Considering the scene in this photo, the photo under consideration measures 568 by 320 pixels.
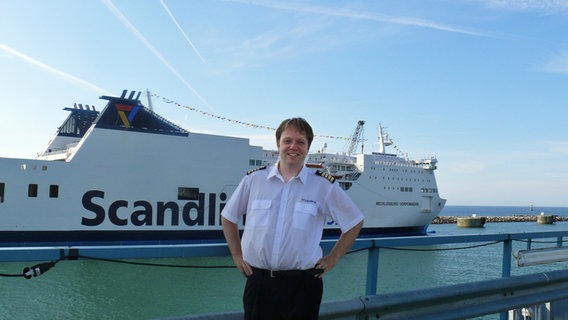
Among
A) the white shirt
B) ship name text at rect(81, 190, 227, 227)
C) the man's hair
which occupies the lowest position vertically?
ship name text at rect(81, 190, 227, 227)

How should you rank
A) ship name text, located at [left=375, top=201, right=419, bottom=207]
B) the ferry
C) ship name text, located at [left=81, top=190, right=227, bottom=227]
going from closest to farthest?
the ferry → ship name text, located at [left=81, top=190, right=227, bottom=227] → ship name text, located at [left=375, top=201, right=419, bottom=207]

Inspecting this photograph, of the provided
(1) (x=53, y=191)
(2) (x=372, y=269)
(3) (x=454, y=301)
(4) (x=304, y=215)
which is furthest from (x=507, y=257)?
(1) (x=53, y=191)

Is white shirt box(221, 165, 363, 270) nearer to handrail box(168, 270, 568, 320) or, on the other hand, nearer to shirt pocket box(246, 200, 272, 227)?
shirt pocket box(246, 200, 272, 227)

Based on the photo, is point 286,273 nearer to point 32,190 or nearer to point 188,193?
point 32,190

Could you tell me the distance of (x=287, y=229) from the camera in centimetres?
188

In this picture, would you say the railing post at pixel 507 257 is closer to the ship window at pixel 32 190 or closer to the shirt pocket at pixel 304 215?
the shirt pocket at pixel 304 215

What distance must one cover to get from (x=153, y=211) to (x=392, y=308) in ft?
55.1

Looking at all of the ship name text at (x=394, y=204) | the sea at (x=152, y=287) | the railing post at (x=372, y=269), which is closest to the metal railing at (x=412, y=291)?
the railing post at (x=372, y=269)

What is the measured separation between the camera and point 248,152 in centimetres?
2031

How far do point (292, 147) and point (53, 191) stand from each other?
16.9 metres

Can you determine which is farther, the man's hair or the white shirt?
the man's hair

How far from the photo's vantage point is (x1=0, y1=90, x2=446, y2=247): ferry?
1620 cm

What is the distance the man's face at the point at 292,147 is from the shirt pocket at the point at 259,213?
0.67ft

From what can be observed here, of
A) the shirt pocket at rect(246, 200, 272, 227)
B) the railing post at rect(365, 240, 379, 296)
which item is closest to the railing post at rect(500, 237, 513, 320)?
the railing post at rect(365, 240, 379, 296)
